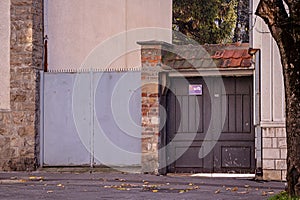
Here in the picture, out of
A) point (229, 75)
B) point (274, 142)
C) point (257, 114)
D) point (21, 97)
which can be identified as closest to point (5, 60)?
point (21, 97)

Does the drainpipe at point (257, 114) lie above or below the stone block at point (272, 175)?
above

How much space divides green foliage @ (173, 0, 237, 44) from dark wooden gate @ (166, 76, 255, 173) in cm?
1358

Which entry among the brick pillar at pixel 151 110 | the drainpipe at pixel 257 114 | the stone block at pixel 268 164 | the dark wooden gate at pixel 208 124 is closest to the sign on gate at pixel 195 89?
the dark wooden gate at pixel 208 124

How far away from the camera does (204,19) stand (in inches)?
1209

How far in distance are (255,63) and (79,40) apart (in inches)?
211

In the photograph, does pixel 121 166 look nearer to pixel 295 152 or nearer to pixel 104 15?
pixel 104 15

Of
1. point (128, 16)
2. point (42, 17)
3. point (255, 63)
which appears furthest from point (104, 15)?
point (255, 63)

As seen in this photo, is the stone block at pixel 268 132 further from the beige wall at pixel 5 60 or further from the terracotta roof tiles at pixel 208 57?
the beige wall at pixel 5 60

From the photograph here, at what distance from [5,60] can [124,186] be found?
5.32 meters

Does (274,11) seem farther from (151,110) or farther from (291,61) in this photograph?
(151,110)

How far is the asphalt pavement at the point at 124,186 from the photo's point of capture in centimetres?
1245

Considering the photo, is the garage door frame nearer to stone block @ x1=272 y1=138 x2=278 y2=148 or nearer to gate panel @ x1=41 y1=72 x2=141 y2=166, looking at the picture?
stone block @ x1=272 y1=138 x2=278 y2=148

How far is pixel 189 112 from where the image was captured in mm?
17328

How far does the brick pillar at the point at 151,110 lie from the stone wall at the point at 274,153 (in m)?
2.44
